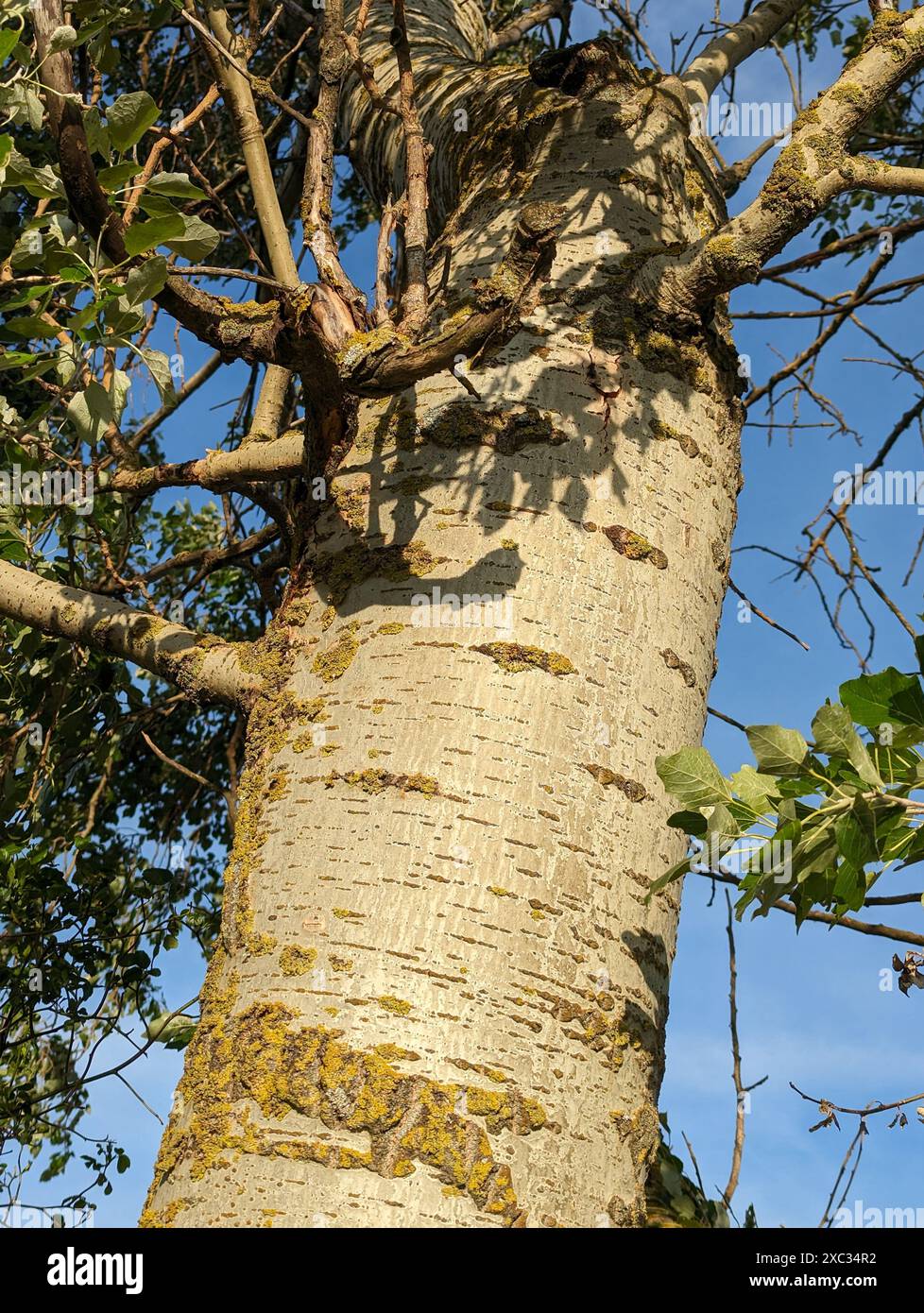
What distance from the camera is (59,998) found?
133 inches

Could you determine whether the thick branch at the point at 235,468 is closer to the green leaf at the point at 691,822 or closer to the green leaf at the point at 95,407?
the green leaf at the point at 95,407

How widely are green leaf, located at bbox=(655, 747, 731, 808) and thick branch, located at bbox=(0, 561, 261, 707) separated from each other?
768mm

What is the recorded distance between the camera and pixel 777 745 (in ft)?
4.78

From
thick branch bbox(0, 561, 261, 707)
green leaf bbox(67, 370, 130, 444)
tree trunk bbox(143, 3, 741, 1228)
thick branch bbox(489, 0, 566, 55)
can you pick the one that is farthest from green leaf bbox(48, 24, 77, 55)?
thick branch bbox(489, 0, 566, 55)

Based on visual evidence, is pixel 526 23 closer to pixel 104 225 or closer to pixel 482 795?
pixel 104 225

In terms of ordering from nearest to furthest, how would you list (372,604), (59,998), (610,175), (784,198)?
(372,604)
(784,198)
(610,175)
(59,998)

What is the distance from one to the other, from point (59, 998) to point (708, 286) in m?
2.84

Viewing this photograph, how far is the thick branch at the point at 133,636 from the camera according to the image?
1993 mm

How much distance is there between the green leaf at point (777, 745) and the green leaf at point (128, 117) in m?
1.29

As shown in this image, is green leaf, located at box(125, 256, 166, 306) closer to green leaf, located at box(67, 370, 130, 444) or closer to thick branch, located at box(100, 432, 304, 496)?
green leaf, located at box(67, 370, 130, 444)

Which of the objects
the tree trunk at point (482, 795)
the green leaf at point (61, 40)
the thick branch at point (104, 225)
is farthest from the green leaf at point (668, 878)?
the green leaf at point (61, 40)

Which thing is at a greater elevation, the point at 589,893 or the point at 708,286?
the point at 708,286

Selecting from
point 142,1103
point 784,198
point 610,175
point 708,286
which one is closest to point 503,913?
point 708,286
